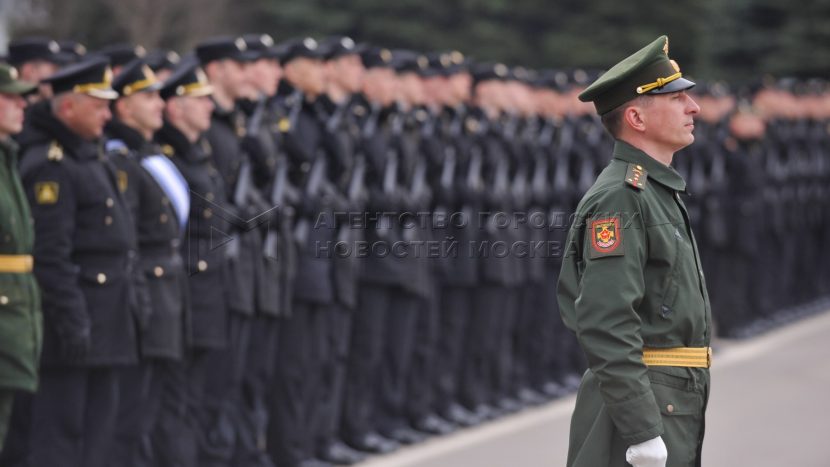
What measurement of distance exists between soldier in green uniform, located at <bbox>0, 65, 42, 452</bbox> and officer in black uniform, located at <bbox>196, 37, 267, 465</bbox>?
63.2 inches

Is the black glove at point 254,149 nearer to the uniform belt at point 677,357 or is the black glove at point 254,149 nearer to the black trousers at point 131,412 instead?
the black trousers at point 131,412

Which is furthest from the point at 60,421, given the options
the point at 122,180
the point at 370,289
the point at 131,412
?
the point at 370,289

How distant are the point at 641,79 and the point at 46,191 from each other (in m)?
2.91

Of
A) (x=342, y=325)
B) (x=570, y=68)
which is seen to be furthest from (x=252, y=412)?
(x=570, y=68)

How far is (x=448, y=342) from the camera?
967 cm

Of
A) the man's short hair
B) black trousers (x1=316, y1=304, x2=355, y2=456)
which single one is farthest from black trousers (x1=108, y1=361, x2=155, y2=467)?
the man's short hair

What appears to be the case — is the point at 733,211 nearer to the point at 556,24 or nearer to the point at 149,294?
the point at 149,294

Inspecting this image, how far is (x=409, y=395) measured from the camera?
9.27 m

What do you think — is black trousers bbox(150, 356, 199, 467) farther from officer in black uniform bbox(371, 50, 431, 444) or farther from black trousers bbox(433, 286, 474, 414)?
black trousers bbox(433, 286, 474, 414)

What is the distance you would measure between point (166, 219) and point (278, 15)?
22423 mm

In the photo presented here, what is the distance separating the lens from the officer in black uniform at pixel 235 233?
730 cm

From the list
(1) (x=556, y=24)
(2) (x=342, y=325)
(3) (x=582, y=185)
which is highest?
(1) (x=556, y=24)

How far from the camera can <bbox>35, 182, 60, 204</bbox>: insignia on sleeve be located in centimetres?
609

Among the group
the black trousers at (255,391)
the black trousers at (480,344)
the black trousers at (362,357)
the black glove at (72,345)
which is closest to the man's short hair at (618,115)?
the black glove at (72,345)
